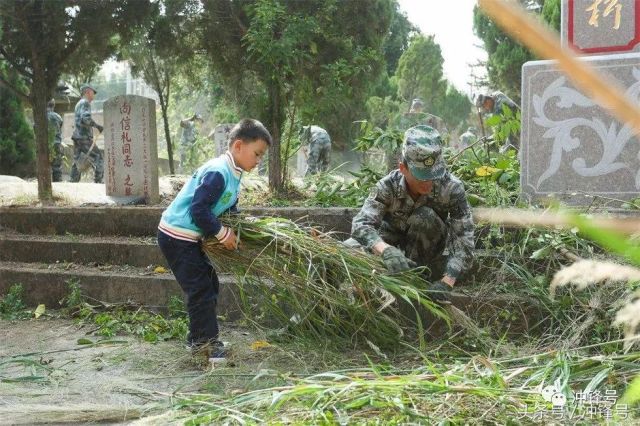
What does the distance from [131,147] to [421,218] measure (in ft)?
15.8

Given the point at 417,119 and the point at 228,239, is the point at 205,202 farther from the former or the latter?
the point at 417,119

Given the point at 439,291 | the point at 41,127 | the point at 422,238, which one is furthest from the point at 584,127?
the point at 41,127

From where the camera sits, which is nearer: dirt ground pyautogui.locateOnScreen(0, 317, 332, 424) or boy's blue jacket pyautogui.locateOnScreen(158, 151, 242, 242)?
dirt ground pyautogui.locateOnScreen(0, 317, 332, 424)

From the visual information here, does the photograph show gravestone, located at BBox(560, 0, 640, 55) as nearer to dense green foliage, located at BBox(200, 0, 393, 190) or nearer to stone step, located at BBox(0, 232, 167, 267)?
dense green foliage, located at BBox(200, 0, 393, 190)

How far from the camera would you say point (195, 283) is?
431cm

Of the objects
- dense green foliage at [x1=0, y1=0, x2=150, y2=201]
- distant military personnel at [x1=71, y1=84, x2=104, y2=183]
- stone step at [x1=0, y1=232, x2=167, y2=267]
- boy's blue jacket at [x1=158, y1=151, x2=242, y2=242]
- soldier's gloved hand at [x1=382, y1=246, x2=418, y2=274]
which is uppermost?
dense green foliage at [x1=0, y1=0, x2=150, y2=201]

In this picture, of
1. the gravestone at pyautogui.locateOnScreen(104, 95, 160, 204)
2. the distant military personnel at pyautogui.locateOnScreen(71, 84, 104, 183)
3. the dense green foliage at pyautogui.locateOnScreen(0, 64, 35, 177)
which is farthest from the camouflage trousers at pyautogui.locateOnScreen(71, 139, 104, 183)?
the gravestone at pyautogui.locateOnScreen(104, 95, 160, 204)

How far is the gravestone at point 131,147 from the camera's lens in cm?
828

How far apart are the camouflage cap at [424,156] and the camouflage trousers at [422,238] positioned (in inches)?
14.9

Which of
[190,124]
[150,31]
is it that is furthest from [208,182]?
[190,124]

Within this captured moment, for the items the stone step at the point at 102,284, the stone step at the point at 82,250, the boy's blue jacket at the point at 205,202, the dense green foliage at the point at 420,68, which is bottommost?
the stone step at the point at 102,284

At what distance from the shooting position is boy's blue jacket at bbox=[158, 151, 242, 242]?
411 cm

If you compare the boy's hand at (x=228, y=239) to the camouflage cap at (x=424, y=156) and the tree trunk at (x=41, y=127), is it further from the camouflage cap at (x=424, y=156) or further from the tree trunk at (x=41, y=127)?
the tree trunk at (x=41, y=127)

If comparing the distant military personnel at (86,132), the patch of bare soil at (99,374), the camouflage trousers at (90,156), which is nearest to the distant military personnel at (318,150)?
the distant military personnel at (86,132)
